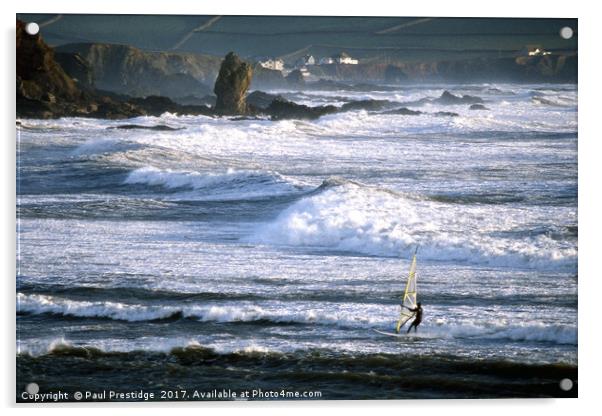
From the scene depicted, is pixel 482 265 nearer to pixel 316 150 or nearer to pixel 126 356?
pixel 316 150

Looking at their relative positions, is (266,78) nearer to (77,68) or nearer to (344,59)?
(344,59)

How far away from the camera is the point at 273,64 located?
18.8 feet

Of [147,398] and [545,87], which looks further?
[545,87]

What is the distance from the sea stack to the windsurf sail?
4.36ft

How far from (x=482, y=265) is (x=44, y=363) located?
248 centimetres

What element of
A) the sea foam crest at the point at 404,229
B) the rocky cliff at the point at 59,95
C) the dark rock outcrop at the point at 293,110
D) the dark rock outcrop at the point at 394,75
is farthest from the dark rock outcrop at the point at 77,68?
the dark rock outcrop at the point at 394,75

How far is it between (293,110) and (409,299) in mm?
1287

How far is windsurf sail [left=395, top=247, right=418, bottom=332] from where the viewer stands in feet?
18.1

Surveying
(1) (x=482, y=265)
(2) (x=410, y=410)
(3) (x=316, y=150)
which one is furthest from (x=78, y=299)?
(1) (x=482, y=265)

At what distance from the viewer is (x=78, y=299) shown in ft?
18.1

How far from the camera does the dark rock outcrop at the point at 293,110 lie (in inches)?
227

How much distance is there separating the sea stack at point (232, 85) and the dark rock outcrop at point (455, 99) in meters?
1.12

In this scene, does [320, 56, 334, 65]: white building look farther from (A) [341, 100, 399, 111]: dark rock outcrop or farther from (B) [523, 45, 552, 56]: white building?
(B) [523, 45, 552, 56]: white building

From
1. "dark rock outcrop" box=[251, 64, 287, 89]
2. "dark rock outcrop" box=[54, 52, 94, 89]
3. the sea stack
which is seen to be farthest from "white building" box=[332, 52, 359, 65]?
"dark rock outcrop" box=[54, 52, 94, 89]
